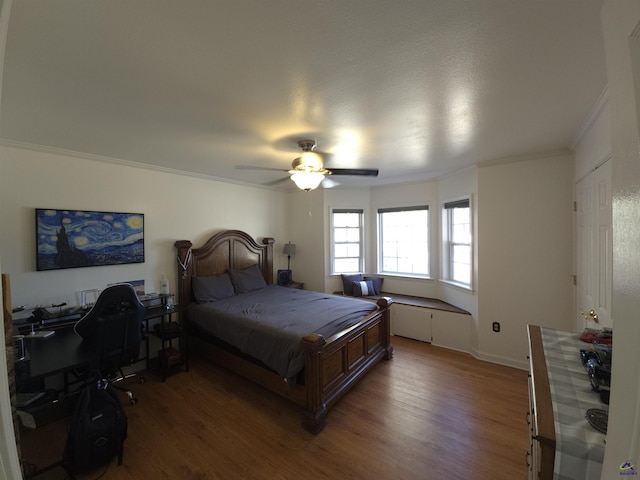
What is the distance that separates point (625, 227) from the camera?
544 millimetres

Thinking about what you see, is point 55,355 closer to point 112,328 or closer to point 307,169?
point 112,328

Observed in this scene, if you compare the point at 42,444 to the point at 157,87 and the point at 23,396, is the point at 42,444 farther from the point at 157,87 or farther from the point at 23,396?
the point at 157,87

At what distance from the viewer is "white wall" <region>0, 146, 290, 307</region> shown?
2330mm

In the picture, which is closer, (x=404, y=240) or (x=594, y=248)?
(x=594, y=248)

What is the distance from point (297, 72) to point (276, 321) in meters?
2.17

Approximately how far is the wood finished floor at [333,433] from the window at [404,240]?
1.94 m

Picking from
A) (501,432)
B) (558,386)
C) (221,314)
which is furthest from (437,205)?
(221,314)

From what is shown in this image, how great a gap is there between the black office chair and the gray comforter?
81cm

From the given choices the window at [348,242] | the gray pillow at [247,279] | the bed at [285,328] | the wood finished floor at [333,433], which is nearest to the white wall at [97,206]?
the bed at [285,328]

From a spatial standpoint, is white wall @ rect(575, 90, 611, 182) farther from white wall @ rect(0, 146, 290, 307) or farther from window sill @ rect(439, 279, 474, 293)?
white wall @ rect(0, 146, 290, 307)

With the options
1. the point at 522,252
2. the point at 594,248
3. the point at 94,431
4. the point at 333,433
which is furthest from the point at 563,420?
the point at 94,431

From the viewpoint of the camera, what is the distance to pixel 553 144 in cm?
259

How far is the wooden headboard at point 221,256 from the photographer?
11.2ft

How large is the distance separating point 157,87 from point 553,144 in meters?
3.57
